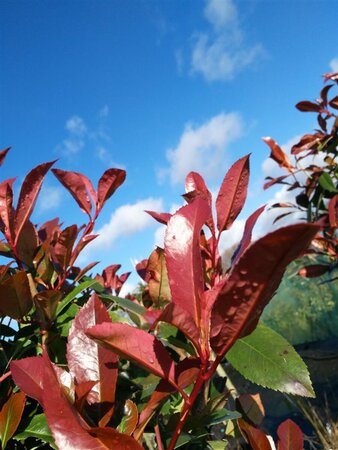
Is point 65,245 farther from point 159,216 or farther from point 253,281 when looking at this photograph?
point 253,281

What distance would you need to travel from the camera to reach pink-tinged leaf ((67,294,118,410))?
491mm

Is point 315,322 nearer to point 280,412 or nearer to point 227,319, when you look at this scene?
point 280,412

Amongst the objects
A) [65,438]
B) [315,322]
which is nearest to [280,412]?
[315,322]

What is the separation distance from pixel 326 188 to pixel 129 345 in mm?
2013

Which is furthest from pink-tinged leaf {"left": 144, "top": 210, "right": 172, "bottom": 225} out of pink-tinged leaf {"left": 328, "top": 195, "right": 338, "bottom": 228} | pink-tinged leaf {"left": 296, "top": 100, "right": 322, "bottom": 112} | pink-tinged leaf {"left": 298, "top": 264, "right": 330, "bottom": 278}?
pink-tinged leaf {"left": 296, "top": 100, "right": 322, "bottom": 112}

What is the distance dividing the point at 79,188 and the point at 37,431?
0.45 metres

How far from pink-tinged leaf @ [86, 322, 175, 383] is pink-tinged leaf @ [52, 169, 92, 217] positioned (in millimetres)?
499

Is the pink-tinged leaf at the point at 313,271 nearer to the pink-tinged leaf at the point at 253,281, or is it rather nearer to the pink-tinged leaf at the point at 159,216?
the pink-tinged leaf at the point at 159,216

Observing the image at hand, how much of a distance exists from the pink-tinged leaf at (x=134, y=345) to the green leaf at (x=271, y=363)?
0.16m

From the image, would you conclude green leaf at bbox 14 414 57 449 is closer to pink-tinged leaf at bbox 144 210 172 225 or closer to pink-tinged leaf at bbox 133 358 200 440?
pink-tinged leaf at bbox 133 358 200 440

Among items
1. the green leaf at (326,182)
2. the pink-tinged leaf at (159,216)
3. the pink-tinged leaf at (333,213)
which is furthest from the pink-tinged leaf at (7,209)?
the green leaf at (326,182)

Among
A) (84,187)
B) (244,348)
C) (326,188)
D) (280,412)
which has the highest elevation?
(326,188)

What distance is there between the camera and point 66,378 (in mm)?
507

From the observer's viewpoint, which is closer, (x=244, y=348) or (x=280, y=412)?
(x=244, y=348)
